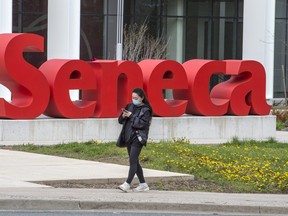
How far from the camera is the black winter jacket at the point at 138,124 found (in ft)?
54.2

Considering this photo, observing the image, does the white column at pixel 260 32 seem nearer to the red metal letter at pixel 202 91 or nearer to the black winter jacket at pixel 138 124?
the red metal letter at pixel 202 91

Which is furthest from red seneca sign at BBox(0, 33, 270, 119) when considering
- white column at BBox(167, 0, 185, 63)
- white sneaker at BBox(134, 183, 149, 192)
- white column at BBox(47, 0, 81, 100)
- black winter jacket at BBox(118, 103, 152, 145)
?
white column at BBox(167, 0, 185, 63)

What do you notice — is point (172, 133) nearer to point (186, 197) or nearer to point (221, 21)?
point (186, 197)

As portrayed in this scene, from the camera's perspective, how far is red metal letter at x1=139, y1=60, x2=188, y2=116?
28.0 metres

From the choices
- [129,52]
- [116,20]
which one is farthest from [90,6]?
[129,52]

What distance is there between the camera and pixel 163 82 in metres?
28.3

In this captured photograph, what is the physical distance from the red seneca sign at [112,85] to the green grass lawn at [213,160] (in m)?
1.98

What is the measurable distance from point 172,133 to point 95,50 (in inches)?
837

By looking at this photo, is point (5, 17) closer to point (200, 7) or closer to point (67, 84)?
point (67, 84)

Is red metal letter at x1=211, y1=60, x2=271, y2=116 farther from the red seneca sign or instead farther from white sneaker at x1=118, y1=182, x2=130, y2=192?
white sneaker at x1=118, y1=182, x2=130, y2=192

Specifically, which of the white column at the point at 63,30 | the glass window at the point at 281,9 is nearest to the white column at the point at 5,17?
the white column at the point at 63,30

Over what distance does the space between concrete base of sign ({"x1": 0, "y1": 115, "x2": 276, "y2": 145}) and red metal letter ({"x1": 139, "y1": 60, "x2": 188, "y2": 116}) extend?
11.8 inches

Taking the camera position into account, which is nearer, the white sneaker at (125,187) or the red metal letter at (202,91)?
the white sneaker at (125,187)

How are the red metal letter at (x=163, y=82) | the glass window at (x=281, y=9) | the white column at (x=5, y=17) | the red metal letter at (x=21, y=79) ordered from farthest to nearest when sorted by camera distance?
the glass window at (x=281, y=9) → the white column at (x=5, y=17) → the red metal letter at (x=163, y=82) → the red metal letter at (x=21, y=79)
